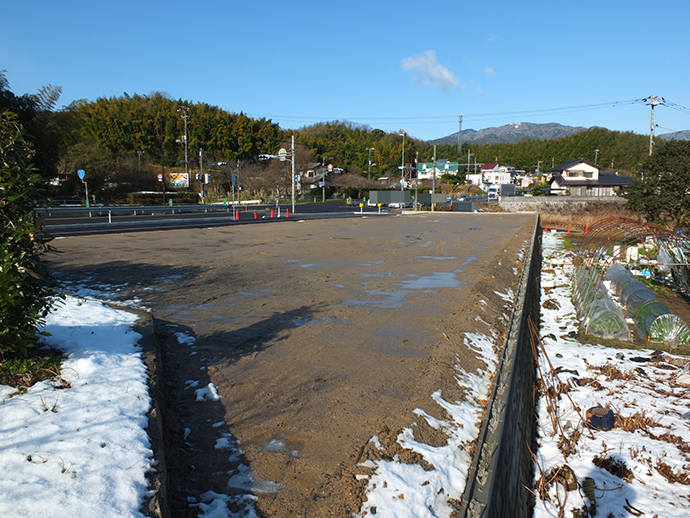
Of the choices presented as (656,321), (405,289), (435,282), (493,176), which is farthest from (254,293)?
(493,176)

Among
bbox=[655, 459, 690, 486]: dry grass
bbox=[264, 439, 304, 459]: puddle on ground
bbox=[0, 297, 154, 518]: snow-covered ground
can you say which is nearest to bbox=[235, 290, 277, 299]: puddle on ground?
bbox=[0, 297, 154, 518]: snow-covered ground

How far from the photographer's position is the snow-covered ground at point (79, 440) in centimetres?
267

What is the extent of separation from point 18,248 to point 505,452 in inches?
178

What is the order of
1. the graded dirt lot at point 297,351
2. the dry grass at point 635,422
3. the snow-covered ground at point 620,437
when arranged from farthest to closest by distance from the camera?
the dry grass at point 635,422, the snow-covered ground at point 620,437, the graded dirt lot at point 297,351

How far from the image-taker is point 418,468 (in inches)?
148

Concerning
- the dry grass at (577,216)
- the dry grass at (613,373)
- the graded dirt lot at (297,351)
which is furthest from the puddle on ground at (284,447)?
the dry grass at (577,216)

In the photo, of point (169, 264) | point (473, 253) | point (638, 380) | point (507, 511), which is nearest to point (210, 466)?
point (507, 511)

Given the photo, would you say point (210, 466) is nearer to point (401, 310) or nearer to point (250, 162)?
point (401, 310)

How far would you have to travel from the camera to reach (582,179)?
7412 cm

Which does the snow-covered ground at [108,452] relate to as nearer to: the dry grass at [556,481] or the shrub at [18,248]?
the shrub at [18,248]

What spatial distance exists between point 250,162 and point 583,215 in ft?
181

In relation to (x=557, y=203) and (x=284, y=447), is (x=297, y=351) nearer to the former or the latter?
(x=284, y=447)

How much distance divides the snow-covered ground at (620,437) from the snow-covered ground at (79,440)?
3.96 m

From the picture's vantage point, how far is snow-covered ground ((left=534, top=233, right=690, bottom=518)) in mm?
4895
